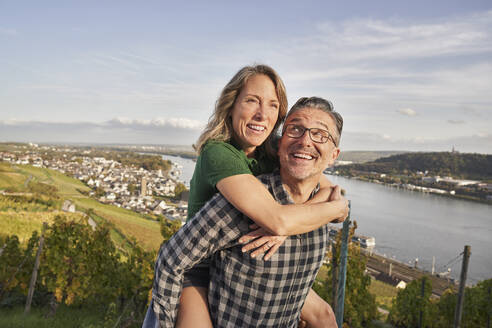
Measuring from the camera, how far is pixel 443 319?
34.5 ft

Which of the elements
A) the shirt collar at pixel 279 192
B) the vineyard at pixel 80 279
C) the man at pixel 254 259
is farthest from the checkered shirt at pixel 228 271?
the vineyard at pixel 80 279

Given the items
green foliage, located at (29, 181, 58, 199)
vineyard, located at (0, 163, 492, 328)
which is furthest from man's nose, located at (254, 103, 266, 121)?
green foliage, located at (29, 181, 58, 199)

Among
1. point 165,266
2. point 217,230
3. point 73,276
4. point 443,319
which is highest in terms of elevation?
point 217,230

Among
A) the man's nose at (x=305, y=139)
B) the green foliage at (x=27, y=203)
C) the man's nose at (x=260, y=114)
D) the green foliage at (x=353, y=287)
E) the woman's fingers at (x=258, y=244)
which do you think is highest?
the man's nose at (x=260, y=114)

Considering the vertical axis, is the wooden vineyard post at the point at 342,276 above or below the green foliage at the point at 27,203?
above

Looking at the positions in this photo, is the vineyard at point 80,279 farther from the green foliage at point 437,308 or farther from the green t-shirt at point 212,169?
the green t-shirt at point 212,169

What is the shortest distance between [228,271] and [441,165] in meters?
82.7

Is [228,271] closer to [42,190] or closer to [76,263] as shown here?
[76,263]

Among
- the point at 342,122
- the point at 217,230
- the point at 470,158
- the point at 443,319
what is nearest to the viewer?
the point at 217,230

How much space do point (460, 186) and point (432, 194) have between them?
502 cm

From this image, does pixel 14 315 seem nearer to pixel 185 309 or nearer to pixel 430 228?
pixel 185 309

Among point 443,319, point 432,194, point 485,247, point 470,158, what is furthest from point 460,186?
point 443,319

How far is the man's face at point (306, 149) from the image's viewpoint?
1254 millimetres

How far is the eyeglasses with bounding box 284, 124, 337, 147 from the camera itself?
1284 mm
